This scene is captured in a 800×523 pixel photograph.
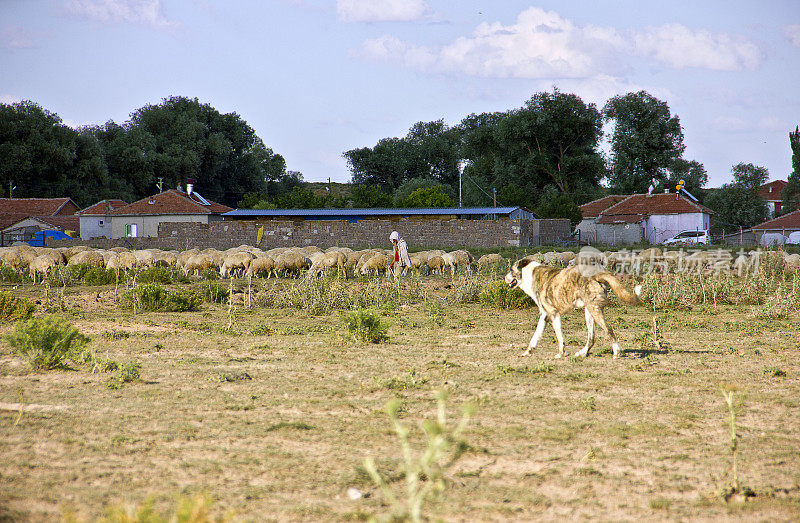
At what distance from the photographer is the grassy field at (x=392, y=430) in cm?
387

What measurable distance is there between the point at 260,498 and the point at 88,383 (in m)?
3.79

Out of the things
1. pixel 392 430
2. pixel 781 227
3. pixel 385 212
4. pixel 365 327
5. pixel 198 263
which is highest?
pixel 385 212

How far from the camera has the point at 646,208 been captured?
4856 centimetres

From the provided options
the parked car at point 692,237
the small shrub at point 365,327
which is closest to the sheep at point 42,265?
the small shrub at point 365,327

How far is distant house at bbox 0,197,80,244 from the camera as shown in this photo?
50.2 metres

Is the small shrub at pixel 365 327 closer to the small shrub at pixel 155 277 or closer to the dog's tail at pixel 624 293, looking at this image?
the dog's tail at pixel 624 293

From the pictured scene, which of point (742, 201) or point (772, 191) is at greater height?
point (772, 191)

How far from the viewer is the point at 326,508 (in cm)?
376

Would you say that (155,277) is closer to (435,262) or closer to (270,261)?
(270,261)

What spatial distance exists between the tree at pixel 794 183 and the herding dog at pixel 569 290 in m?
51.8

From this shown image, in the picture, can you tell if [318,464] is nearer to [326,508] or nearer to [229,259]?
[326,508]

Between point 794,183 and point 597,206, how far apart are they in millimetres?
17359

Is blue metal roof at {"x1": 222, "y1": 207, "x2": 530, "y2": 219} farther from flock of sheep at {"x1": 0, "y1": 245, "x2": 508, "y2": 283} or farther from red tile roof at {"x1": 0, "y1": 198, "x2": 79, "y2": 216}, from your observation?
red tile roof at {"x1": 0, "y1": 198, "x2": 79, "y2": 216}

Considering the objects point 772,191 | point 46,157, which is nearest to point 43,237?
point 46,157
